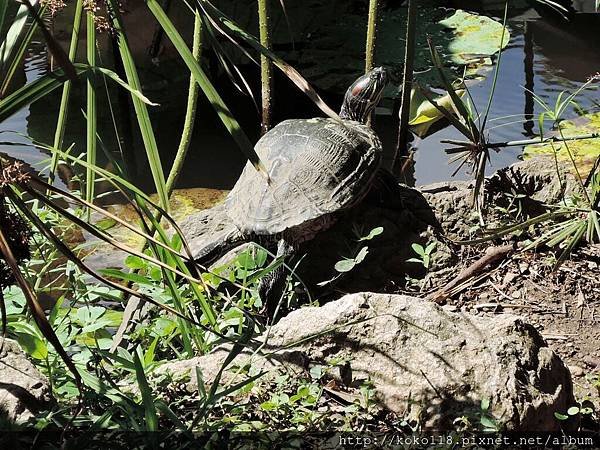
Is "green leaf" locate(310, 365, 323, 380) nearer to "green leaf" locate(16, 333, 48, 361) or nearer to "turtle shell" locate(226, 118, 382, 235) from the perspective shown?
"green leaf" locate(16, 333, 48, 361)

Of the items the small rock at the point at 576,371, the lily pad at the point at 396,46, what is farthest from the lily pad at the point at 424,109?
the lily pad at the point at 396,46

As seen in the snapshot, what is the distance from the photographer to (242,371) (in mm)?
1671

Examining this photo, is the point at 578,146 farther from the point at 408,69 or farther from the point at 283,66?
the point at 283,66

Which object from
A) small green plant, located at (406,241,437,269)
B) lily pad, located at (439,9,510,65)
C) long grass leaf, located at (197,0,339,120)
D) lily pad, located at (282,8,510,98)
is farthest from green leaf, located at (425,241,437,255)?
lily pad, located at (439,9,510,65)

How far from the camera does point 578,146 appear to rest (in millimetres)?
4055

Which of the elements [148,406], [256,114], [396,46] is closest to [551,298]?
[148,406]

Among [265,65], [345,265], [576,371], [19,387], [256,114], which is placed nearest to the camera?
[19,387]

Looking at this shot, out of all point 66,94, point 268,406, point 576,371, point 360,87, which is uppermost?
point 66,94

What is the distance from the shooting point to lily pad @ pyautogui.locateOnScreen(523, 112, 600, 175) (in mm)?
3816

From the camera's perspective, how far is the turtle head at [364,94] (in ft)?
11.6

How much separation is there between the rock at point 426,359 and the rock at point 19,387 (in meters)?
0.31

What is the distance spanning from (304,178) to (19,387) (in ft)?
5.20

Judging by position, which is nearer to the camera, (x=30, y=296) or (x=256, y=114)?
(x=30, y=296)

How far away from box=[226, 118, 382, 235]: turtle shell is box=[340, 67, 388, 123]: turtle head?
0.51 m
